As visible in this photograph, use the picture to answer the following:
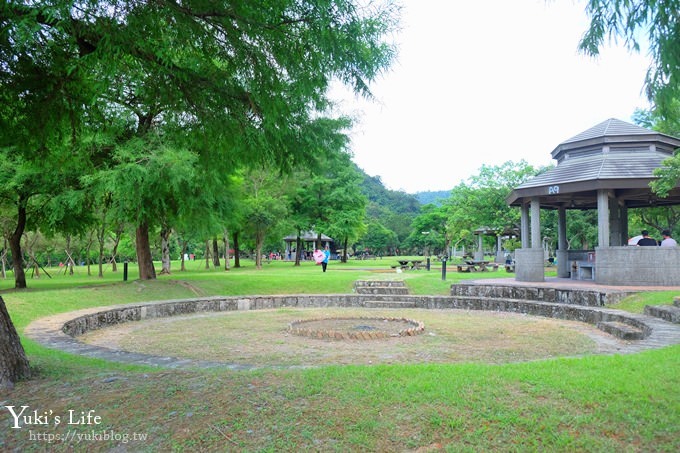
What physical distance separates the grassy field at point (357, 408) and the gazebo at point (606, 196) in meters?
10.7

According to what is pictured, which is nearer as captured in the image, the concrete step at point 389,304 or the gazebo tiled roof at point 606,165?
the concrete step at point 389,304

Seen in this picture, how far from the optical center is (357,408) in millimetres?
4078

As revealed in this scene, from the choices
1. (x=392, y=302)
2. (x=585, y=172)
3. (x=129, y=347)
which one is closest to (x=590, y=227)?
(x=585, y=172)

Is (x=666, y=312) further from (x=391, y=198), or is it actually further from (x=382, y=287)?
(x=391, y=198)

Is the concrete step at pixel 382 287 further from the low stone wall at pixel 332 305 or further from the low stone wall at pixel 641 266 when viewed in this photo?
the low stone wall at pixel 641 266

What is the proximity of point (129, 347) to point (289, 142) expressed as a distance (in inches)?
217

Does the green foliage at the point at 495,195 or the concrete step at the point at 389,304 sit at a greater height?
the green foliage at the point at 495,195

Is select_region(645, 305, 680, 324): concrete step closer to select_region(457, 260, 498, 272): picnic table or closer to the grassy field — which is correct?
the grassy field

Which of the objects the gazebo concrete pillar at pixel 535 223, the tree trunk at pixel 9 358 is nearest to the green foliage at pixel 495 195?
the gazebo concrete pillar at pixel 535 223

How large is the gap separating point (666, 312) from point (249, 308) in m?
10.5

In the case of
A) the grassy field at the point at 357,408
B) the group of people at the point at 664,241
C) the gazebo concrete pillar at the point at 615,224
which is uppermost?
the gazebo concrete pillar at the point at 615,224

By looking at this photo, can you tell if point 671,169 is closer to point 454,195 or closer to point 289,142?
point 289,142

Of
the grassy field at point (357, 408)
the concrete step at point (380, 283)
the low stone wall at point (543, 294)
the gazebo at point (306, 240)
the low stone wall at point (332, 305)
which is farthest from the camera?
the gazebo at point (306, 240)

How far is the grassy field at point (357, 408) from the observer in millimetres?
3594
